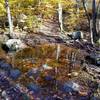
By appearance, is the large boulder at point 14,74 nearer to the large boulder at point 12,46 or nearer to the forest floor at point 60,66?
the forest floor at point 60,66

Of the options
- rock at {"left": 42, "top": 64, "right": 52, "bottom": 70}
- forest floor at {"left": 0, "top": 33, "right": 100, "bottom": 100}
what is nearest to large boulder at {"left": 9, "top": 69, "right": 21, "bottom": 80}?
forest floor at {"left": 0, "top": 33, "right": 100, "bottom": 100}

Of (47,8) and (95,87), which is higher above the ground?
(47,8)

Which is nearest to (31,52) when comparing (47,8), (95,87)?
(95,87)

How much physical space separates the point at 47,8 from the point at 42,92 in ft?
65.0

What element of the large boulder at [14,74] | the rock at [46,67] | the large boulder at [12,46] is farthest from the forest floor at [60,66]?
the large boulder at [12,46]

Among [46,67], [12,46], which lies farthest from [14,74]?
[12,46]

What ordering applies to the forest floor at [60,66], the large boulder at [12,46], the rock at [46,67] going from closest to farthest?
the forest floor at [60,66]
the rock at [46,67]
the large boulder at [12,46]

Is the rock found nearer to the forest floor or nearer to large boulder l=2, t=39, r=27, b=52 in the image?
the forest floor

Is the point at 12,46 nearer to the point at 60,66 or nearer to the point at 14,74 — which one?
the point at 60,66

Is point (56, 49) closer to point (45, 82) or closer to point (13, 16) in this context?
point (45, 82)

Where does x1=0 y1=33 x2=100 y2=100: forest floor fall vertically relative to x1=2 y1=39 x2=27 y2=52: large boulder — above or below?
below

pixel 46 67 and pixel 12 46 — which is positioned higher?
pixel 12 46

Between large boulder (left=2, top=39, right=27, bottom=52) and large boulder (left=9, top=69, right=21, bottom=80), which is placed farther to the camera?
large boulder (left=2, top=39, right=27, bottom=52)

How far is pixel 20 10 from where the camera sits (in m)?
27.8
